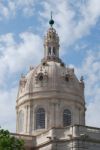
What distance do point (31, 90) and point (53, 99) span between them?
13.4 feet

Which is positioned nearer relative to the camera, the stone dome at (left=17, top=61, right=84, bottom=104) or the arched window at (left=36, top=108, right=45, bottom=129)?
the arched window at (left=36, top=108, right=45, bottom=129)

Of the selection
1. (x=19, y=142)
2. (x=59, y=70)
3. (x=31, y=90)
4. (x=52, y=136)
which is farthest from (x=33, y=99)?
(x=19, y=142)

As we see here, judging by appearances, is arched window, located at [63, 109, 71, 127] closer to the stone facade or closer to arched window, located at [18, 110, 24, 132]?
the stone facade

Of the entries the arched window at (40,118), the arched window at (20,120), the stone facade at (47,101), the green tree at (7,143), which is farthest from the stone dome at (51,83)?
the green tree at (7,143)

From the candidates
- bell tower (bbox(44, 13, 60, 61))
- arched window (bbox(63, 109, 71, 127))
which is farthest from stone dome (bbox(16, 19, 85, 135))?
bell tower (bbox(44, 13, 60, 61))

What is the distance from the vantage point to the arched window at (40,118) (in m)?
69.8

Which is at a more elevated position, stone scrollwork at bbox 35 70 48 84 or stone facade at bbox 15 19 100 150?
stone scrollwork at bbox 35 70 48 84

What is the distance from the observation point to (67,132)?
59625 millimetres

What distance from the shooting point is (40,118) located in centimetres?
7044

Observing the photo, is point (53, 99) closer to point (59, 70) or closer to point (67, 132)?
point (59, 70)

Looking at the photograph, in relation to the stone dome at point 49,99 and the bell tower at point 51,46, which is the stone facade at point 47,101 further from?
the bell tower at point 51,46

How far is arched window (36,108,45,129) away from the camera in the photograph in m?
69.8

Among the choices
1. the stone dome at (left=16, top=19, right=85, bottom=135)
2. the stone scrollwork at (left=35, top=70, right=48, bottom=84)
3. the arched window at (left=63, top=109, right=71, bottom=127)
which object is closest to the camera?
the stone dome at (left=16, top=19, right=85, bottom=135)

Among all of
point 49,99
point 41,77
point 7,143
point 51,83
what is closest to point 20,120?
point 49,99
